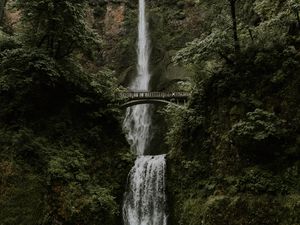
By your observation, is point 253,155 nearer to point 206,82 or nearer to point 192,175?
point 192,175

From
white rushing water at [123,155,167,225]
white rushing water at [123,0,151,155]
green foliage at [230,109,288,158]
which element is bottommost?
white rushing water at [123,155,167,225]

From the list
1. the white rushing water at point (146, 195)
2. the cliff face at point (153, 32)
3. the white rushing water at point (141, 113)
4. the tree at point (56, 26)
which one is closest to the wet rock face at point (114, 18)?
the cliff face at point (153, 32)

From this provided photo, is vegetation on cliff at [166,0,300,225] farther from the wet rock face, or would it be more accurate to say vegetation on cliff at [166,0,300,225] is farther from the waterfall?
the wet rock face

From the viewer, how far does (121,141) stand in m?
19.7

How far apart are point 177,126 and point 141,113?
13739 mm

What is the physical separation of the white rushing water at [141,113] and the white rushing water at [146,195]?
10.3 m

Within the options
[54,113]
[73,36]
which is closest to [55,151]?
[54,113]

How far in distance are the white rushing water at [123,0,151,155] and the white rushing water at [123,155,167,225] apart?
10344mm

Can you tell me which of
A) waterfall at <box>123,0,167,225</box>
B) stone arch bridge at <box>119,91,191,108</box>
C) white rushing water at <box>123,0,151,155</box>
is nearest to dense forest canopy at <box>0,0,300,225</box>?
waterfall at <box>123,0,167,225</box>

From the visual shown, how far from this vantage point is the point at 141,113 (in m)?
31.7

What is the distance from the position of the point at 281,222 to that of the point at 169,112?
7970 mm

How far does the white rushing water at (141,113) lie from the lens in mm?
30031

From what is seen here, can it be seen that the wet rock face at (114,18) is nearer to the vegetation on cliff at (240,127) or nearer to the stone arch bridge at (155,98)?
the stone arch bridge at (155,98)

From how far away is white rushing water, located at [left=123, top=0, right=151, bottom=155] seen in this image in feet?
98.5
